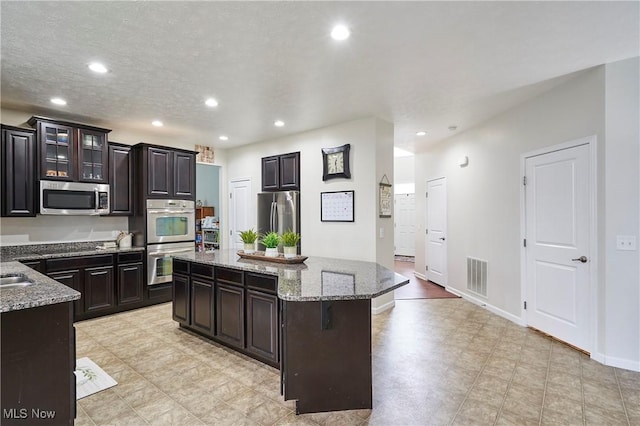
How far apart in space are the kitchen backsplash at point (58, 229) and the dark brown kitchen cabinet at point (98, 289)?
0.74 m

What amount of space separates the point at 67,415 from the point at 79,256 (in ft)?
9.22

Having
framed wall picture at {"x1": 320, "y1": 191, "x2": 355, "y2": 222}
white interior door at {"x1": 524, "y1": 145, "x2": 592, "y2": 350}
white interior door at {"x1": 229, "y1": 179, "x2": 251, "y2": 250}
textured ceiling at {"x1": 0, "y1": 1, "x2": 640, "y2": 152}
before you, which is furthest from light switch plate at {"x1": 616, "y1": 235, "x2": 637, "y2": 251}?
white interior door at {"x1": 229, "y1": 179, "x2": 251, "y2": 250}

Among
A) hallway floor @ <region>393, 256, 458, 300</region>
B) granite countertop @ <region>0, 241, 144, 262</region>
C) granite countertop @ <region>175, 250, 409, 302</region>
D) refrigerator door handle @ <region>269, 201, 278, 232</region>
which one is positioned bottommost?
hallway floor @ <region>393, 256, 458, 300</region>

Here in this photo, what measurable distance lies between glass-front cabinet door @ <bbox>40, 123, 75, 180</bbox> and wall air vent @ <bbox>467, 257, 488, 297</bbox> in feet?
18.7

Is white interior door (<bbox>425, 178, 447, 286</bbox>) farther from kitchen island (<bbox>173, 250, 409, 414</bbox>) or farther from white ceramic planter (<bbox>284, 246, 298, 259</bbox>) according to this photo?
white ceramic planter (<bbox>284, 246, 298, 259</bbox>)

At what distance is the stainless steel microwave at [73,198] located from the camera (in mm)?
3900

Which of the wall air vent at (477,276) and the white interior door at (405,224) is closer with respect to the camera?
the wall air vent at (477,276)

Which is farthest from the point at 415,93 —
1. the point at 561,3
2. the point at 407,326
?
the point at 407,326

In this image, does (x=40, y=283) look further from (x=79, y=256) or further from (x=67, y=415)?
(x=79, y=256)

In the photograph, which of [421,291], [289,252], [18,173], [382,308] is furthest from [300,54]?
[421,291]

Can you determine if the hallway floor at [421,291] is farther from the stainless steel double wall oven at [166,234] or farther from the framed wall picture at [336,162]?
the stainless steel double wall oven at [166,234]

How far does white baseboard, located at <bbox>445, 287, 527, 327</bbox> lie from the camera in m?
3.92

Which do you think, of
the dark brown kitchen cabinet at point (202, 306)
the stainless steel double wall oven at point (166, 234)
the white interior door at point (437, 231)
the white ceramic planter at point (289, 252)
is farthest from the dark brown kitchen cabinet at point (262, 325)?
the white interior door at point (437, 231)

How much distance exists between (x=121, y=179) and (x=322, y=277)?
3803 mm
